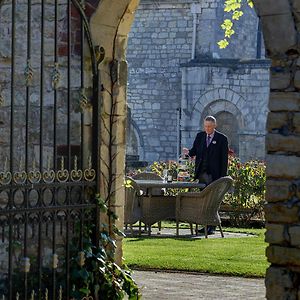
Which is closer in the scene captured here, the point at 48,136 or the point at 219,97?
the point at 48,136

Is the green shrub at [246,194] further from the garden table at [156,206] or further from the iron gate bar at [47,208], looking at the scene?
the iron gate bar at [47,208]

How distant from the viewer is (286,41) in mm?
8180

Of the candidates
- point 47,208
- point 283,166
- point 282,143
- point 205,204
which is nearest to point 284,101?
point 282,143

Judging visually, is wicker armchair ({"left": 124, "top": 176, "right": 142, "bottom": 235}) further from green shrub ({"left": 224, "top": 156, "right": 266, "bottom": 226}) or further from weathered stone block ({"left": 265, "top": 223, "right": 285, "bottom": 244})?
weathered stone block ({"left": 265, "top": 223, "right": 285, "bottom": 244})

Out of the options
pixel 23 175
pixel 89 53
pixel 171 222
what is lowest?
pixel 171 222

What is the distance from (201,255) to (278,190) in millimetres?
5282

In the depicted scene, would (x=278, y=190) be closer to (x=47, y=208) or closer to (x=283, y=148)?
(x=283, y=148)

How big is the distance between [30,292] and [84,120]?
1.35 meters

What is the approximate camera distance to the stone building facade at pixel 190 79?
109 ft

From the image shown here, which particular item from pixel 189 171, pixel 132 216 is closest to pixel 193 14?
pixel 189 171

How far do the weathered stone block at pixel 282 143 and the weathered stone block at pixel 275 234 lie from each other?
501mm

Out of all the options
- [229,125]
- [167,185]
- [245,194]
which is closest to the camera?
[167,185]

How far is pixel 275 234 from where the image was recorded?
8234mm

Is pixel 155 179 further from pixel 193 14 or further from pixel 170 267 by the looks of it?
pixel 193 14
